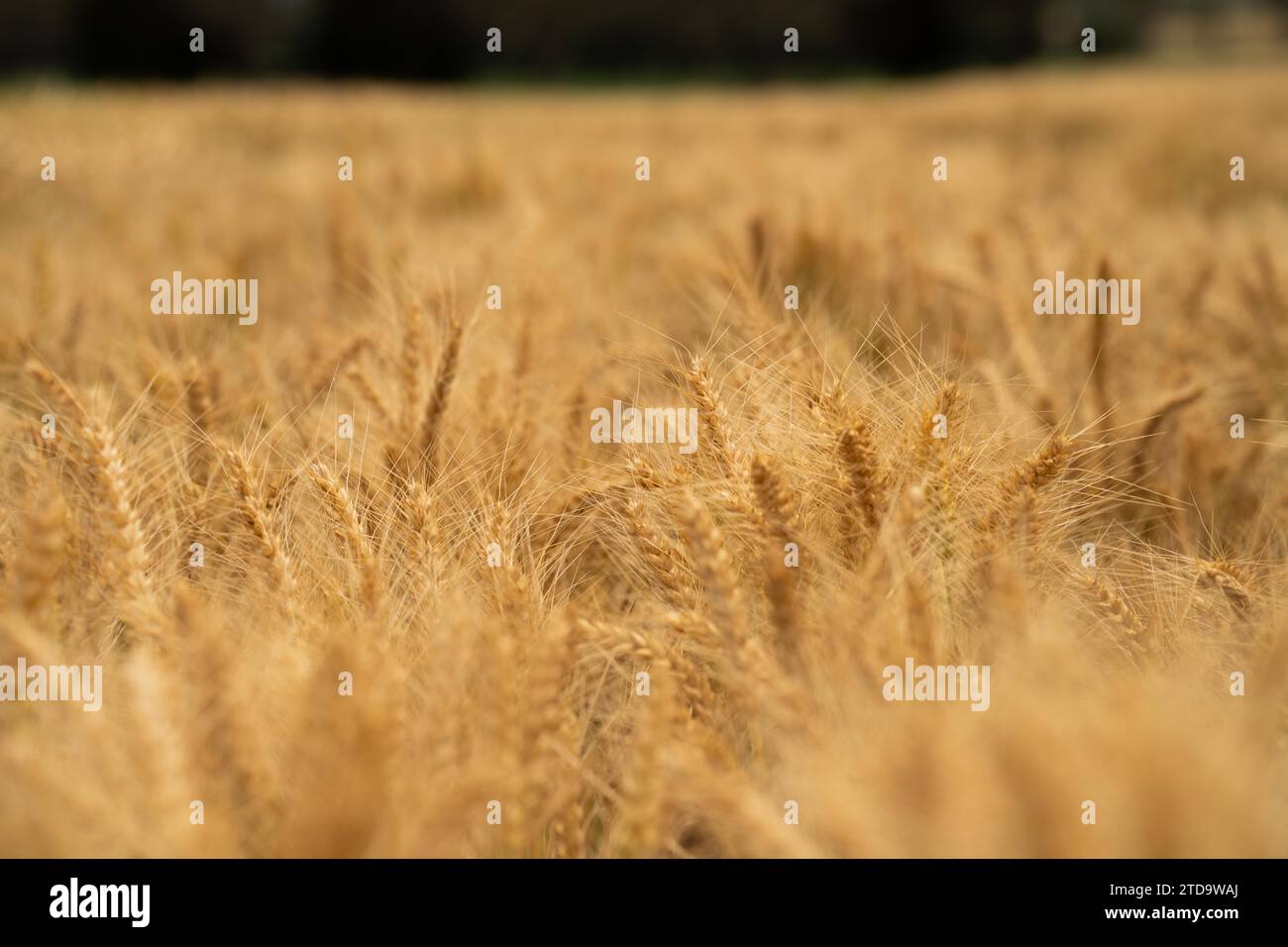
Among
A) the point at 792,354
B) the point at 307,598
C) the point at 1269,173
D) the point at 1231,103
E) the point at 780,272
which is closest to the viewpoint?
the point at 307,598

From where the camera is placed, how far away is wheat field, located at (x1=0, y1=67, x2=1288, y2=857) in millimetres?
618

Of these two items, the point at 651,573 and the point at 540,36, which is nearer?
the point at 651,573

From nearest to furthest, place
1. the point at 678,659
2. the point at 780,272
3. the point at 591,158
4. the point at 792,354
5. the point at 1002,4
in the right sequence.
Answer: the point at 678,659
the point at 792,354
the point at 780,272
the point at 591,158
the point at 1002,4

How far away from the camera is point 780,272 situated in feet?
7.70

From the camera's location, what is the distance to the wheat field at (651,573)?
0.62 m

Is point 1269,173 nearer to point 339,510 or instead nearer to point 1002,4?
point 339,510

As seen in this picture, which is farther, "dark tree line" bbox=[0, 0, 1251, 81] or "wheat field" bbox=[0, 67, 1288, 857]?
"dark tree line" bbox=[0, 0, 1251, 81]

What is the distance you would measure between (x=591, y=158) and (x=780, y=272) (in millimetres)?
2967

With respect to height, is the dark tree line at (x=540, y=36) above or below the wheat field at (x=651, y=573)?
above

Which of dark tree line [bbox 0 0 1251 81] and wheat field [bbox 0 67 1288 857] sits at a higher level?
dark tree line [bbox 0 0 1251 81]

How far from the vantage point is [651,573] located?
1.02 metres

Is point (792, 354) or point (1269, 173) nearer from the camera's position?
point (792, 354)

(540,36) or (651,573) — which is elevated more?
(540,36)
